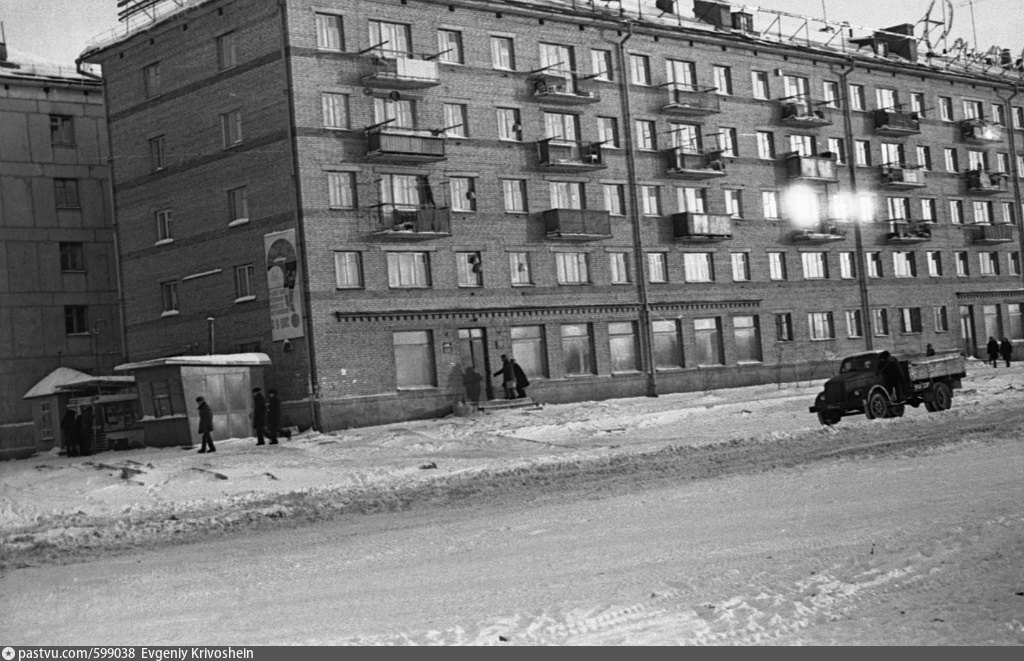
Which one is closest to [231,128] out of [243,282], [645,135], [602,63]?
[243,282]

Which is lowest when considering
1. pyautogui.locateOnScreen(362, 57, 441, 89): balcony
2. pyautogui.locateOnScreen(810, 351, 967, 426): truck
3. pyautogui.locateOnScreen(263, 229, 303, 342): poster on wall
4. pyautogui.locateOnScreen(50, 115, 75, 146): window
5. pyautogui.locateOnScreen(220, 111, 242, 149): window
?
pyautogui.locateOnScreen(810, 351, 967, 426): truck

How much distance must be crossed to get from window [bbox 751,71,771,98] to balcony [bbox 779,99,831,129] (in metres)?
1.01

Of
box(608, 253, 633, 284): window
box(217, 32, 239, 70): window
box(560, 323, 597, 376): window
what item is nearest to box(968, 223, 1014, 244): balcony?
box(608, 253, 633, 284): window

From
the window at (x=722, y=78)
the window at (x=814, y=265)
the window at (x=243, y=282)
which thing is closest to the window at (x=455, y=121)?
the window at (x=243, y=282)

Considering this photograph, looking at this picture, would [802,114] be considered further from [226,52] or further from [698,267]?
[226,52]

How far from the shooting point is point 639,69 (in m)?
54.4

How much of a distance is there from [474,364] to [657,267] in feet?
35.8

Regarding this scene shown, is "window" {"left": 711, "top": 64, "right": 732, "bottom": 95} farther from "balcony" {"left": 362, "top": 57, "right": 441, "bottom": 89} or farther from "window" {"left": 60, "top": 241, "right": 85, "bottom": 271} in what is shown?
"window" {"left": 60, "top": 241, "right": 85, "bottom": 271}

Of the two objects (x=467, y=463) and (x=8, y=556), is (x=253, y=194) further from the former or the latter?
(x=8, y=556)

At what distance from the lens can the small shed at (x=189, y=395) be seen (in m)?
38.7

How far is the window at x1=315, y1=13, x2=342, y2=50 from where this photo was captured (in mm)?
44625

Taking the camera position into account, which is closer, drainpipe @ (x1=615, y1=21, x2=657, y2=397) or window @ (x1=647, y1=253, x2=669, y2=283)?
drainpipe @ (x1=615, y1=21, x2=657, y2=397)

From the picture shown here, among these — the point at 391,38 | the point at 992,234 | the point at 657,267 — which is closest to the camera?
the point at 391,38

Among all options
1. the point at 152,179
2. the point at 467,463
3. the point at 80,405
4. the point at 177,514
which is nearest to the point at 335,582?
the point at 177,514
